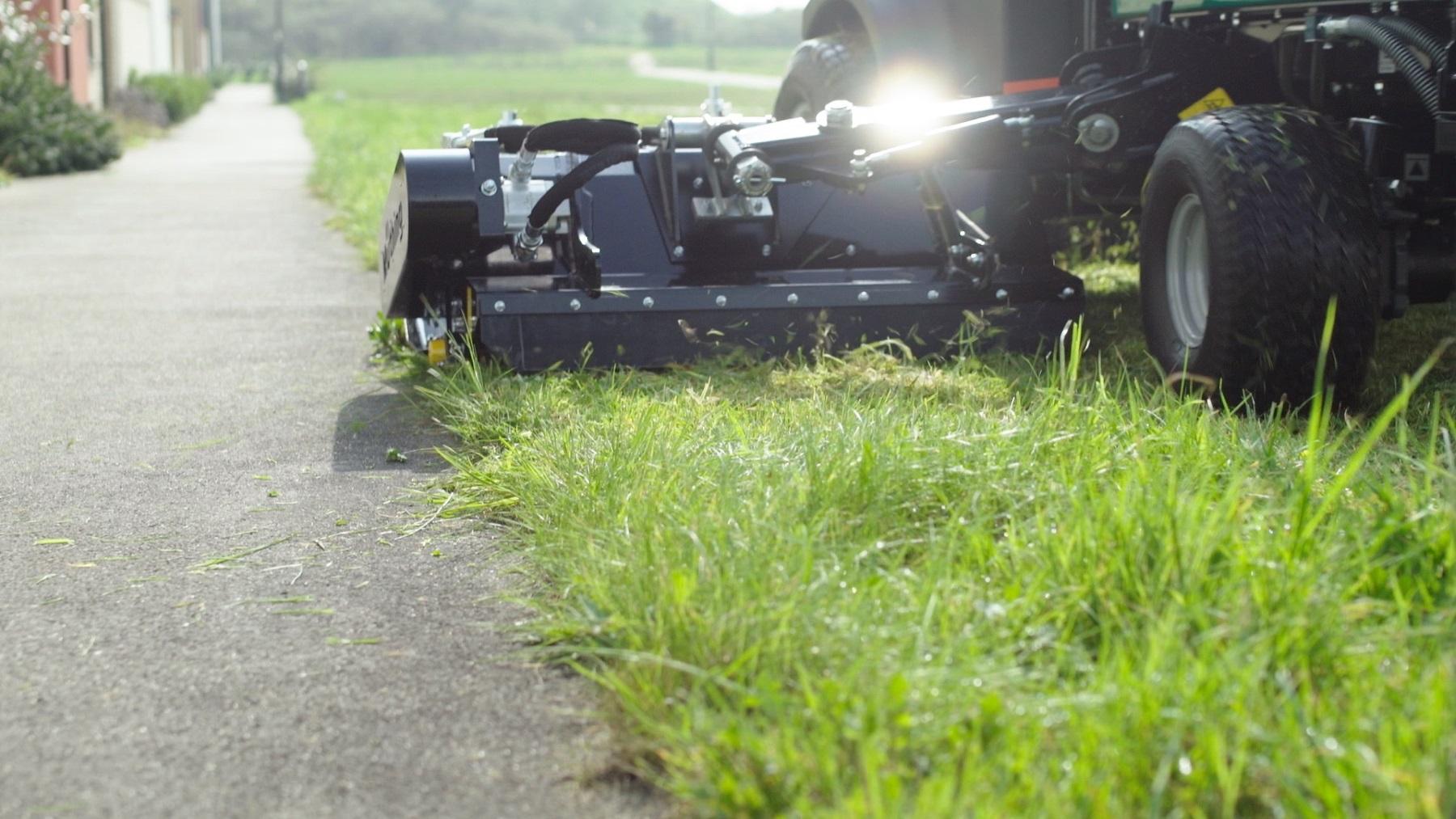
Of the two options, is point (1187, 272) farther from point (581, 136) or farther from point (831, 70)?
point (831, 70)

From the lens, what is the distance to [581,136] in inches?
194

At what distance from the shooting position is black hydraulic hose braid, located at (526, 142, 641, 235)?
15.4ft

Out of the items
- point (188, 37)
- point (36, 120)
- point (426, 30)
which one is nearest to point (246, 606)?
point (36, 120)

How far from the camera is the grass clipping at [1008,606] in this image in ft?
6.57

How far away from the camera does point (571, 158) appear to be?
521 cm

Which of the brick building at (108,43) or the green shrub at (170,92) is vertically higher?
the brick building at (108,43)

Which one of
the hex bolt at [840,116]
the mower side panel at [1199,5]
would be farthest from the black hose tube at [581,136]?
the mower side panel at [1199,5]

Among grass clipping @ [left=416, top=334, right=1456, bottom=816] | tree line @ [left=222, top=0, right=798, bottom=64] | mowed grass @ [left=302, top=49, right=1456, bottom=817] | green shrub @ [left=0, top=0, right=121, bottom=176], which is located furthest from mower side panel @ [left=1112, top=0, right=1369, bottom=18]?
tree line @ [left=222, top=0, right=798, bottom=64]

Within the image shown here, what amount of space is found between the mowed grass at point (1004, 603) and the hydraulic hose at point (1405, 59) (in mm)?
742

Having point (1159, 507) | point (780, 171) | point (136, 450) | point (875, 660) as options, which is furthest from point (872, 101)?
point (875, 660)

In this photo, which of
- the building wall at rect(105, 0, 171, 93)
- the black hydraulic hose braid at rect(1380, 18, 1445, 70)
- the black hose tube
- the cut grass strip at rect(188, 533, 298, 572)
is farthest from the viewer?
the building wall at rect(105, 0, 171, 93)

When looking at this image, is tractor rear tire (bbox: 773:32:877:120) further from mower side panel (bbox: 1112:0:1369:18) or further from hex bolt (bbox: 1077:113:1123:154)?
hex bolt (bbox: 1077:113:1123:154)

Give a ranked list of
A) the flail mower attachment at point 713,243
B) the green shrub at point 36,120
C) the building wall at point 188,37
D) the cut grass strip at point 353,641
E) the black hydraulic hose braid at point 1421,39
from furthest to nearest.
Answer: the building wall at point 188,37
the green shrub at point 36,120
the flail mower attachment at point 713,243
the black hydraulic hose braid at point 1421,39
the cut grass strip at point 353,641

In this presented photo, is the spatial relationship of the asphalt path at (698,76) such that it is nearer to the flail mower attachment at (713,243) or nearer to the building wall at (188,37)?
the building wall at (188,37)
